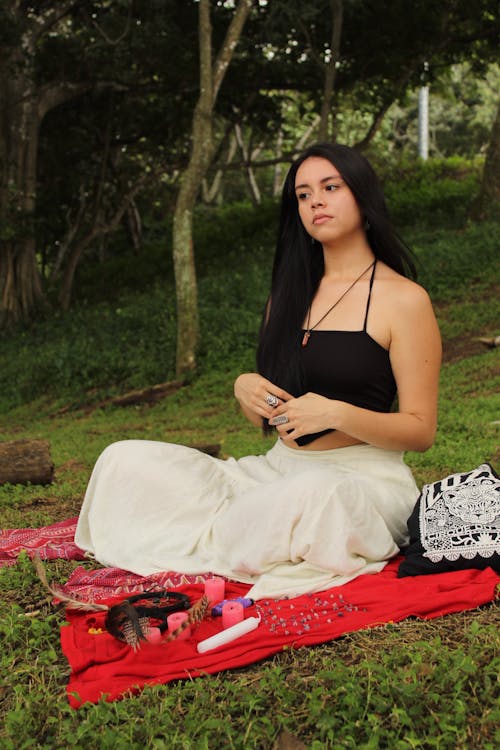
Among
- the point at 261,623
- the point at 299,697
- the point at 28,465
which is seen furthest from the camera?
the point at 28,465

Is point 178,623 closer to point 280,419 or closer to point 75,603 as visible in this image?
point 75,603

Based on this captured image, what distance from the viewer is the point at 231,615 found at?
11.2 ft

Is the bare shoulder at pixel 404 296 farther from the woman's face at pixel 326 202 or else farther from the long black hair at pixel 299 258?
the woman's face at pixel 326 202

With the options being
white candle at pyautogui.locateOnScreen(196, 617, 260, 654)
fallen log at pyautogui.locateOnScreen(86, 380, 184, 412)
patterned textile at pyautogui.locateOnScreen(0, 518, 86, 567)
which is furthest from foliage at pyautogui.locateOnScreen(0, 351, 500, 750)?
fallen log at pyautogui.locateOnScreen(86, 380, 184, 412)

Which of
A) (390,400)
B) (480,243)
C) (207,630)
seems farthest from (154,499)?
(480,243)

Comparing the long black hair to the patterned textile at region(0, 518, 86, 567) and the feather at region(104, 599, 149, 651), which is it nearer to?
the feather at region(104, 599, 149, 651)

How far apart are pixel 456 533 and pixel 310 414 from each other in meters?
0.76

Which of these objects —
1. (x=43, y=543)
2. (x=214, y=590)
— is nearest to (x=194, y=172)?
(x=43, y=543)

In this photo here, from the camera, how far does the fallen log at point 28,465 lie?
22.5 feet

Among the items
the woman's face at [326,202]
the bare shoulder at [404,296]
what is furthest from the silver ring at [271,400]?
the woman's face at [326,202]

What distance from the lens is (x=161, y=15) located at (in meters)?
14.0

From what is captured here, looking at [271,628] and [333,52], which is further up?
[333,52]

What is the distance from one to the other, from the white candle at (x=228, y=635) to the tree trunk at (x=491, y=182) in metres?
13.2

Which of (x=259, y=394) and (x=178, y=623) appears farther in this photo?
(x=259, y=394)
